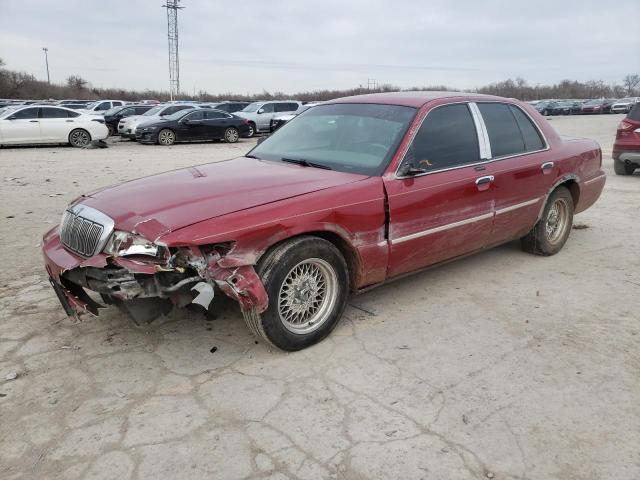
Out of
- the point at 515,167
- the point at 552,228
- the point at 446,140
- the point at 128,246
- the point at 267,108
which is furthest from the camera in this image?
the point at 267,108

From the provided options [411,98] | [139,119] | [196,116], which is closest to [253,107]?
[196,116]

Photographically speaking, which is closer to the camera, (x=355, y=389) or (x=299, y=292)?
(x=355, y=389)

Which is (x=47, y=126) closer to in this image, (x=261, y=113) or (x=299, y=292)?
(x=261, y=113)

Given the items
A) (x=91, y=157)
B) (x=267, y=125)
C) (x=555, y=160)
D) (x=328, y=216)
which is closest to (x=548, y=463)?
(x=328, y=216)

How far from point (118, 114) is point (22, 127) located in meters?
6.72

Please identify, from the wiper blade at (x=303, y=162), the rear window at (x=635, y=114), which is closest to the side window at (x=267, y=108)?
the rear window at (x=635, y=114)

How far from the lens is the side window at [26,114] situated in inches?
680

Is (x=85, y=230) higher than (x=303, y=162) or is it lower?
lower

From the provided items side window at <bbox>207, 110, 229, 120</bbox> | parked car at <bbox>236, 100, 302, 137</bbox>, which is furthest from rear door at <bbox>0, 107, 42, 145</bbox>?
parked car at <bbox>236, 100, 302, 137</bbox>

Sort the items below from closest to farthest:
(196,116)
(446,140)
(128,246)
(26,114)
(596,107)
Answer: (128,246)
(446,140)
(26,114)
(196,116)
(596,107)

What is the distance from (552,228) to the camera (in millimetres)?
5742

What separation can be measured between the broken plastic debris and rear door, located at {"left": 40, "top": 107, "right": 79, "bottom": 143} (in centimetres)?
1723

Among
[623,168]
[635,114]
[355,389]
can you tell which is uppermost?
[635,114]

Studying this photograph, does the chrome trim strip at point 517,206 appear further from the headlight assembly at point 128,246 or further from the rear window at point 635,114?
the rear window at point 635,114
